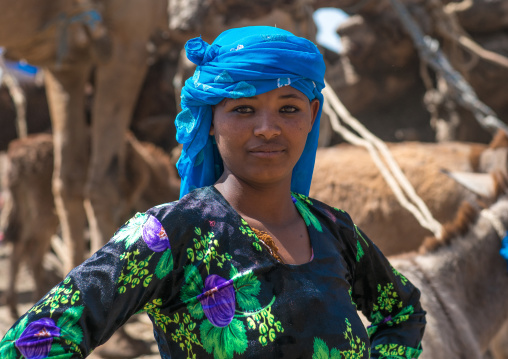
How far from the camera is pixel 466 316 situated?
104 inches

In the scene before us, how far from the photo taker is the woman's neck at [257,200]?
1.51m

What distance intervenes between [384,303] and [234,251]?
1.95 feet

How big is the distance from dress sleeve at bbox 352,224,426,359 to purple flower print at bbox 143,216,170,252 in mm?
589

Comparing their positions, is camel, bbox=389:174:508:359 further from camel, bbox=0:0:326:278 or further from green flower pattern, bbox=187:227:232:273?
camel, bbox=0:0:326:278

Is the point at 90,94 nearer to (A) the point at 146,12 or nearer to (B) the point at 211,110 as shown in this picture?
(A) the point at 146,12

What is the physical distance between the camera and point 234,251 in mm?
1373

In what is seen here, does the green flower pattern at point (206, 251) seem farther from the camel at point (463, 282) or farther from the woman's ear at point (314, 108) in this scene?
the camel at point (463, 282)

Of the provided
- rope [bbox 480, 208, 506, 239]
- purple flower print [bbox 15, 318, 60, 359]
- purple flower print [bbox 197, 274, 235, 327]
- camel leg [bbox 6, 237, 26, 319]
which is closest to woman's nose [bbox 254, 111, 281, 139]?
purple flower print [bbox 197, 274, 235, 327]

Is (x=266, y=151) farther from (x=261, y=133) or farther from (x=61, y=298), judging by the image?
(x=61, y=298)

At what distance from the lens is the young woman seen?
4.11ft

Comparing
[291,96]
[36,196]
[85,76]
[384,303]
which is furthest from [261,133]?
[36,196]

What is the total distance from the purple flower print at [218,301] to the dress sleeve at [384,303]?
0.49m

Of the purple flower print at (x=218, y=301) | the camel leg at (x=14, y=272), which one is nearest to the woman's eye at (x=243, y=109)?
the purple flower print at (x=218, y=301)

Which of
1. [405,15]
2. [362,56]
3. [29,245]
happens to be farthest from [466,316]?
[362,56]
